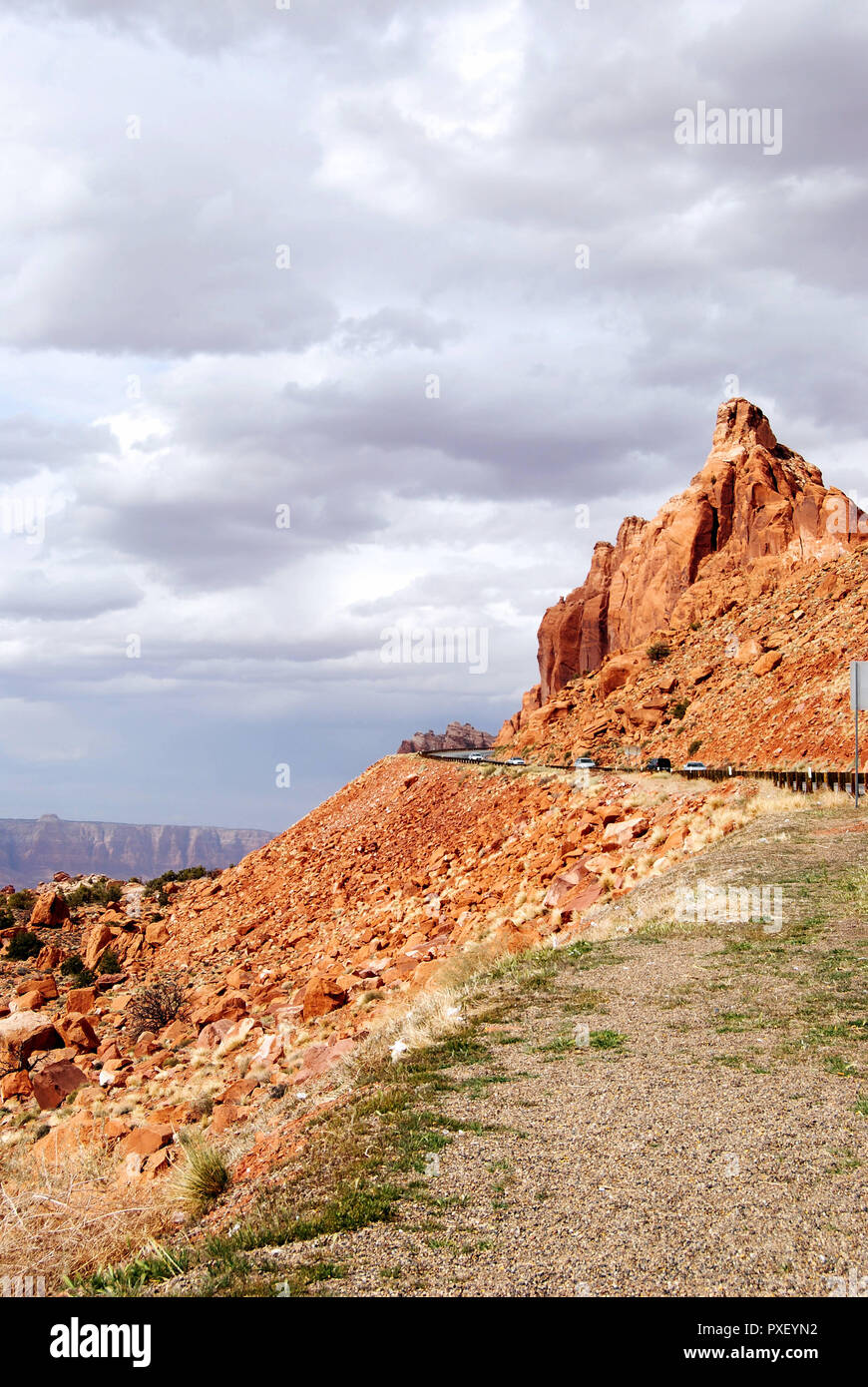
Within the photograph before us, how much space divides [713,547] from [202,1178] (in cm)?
7734

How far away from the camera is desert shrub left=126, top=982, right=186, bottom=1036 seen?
2512 centimetres

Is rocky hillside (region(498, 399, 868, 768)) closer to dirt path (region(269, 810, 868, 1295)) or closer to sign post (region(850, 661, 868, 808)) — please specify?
sign post (region(850, 661, 868, 808))

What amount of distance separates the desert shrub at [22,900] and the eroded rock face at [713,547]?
51.3 meters

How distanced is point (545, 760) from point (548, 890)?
39922 millimetres

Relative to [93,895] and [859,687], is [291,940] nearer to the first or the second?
[859,687]

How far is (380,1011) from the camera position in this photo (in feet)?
53.1

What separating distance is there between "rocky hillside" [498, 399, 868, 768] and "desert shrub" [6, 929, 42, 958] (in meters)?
34.8

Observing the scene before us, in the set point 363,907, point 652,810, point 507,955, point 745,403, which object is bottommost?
point 363,907

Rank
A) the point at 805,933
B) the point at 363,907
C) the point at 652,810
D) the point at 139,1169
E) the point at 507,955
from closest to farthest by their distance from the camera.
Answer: the point at 139,1169 → the point at 805,933 → the point at 507,955 → the point at 652,810 → the point at 363,907

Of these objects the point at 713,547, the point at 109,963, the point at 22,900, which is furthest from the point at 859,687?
the point at 713,547

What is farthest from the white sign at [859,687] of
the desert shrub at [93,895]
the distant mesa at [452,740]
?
the distant mesa at [452,740]

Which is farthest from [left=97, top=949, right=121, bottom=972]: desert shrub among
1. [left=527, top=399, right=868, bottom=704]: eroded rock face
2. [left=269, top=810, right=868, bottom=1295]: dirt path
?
[left=527, top=399, right=868, bottom=704]: eroded rock face

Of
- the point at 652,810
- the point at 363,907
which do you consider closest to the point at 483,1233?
the point at 652,810
